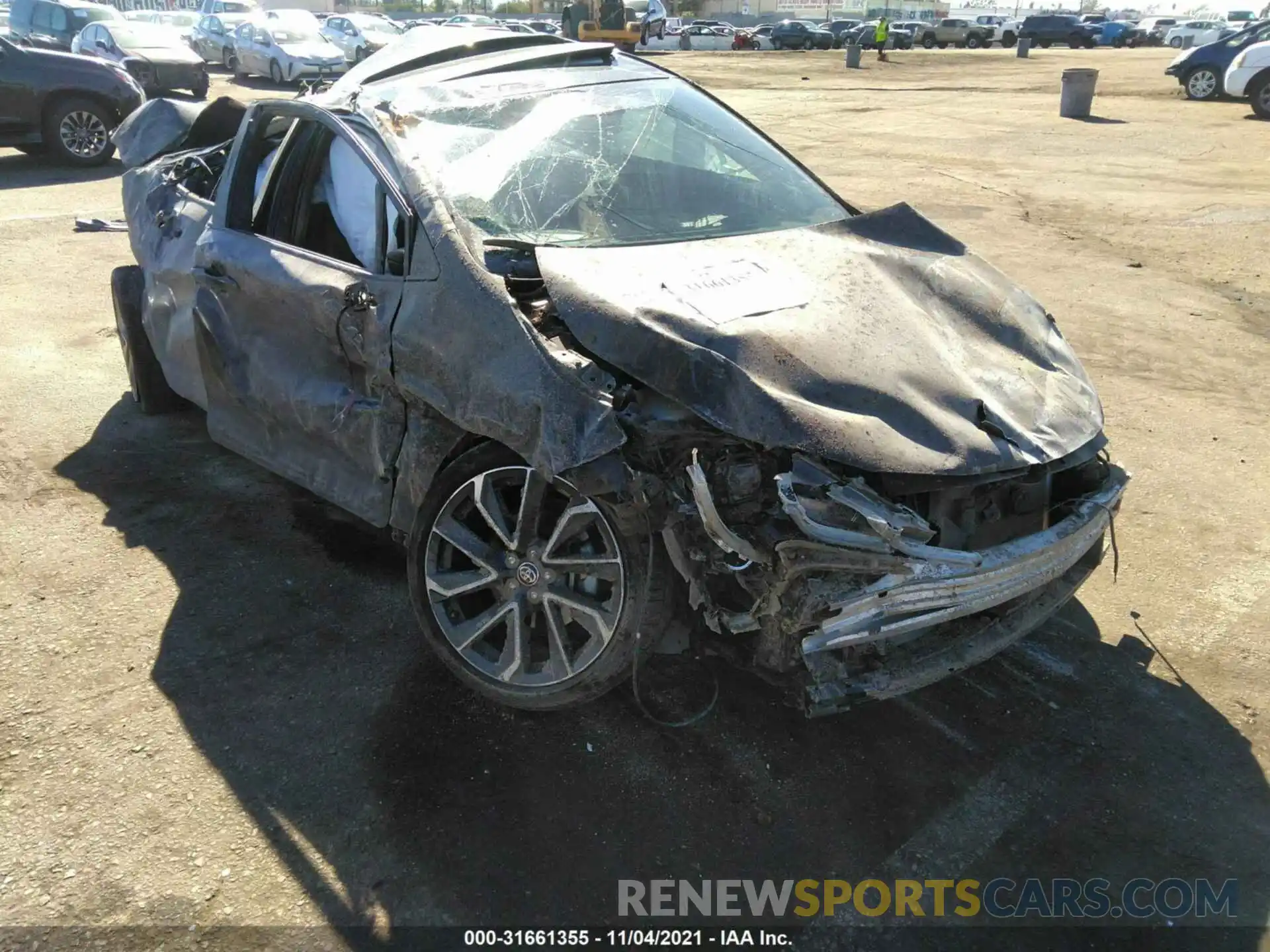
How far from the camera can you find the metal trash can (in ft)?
57.7

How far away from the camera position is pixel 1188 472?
474 cm

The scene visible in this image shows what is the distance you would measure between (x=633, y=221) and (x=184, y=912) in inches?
103

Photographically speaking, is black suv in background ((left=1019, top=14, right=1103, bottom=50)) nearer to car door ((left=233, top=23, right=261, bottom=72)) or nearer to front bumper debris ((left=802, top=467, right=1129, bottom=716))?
car door ((left=233, top=23, right=261, bottom=72))

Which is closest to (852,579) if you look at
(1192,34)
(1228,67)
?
(1228,67)

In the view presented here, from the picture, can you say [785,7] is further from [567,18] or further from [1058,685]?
[1058,685]

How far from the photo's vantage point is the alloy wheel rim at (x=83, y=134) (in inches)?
469

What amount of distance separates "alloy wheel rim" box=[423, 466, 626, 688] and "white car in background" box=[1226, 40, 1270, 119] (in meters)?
19.2

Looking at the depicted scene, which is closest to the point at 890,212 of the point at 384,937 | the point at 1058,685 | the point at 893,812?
the point at 1058,685

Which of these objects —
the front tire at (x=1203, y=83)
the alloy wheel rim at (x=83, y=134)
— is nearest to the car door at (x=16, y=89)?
the alloy wheel rim at (x=83, y=134)

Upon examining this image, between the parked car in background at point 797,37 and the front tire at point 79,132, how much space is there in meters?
37.9

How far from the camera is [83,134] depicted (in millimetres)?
12109

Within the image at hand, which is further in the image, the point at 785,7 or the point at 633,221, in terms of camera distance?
the point at 785,7

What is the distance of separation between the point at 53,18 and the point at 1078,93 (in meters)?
19.4

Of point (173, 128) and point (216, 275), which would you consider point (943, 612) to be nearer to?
point (216, 275)
